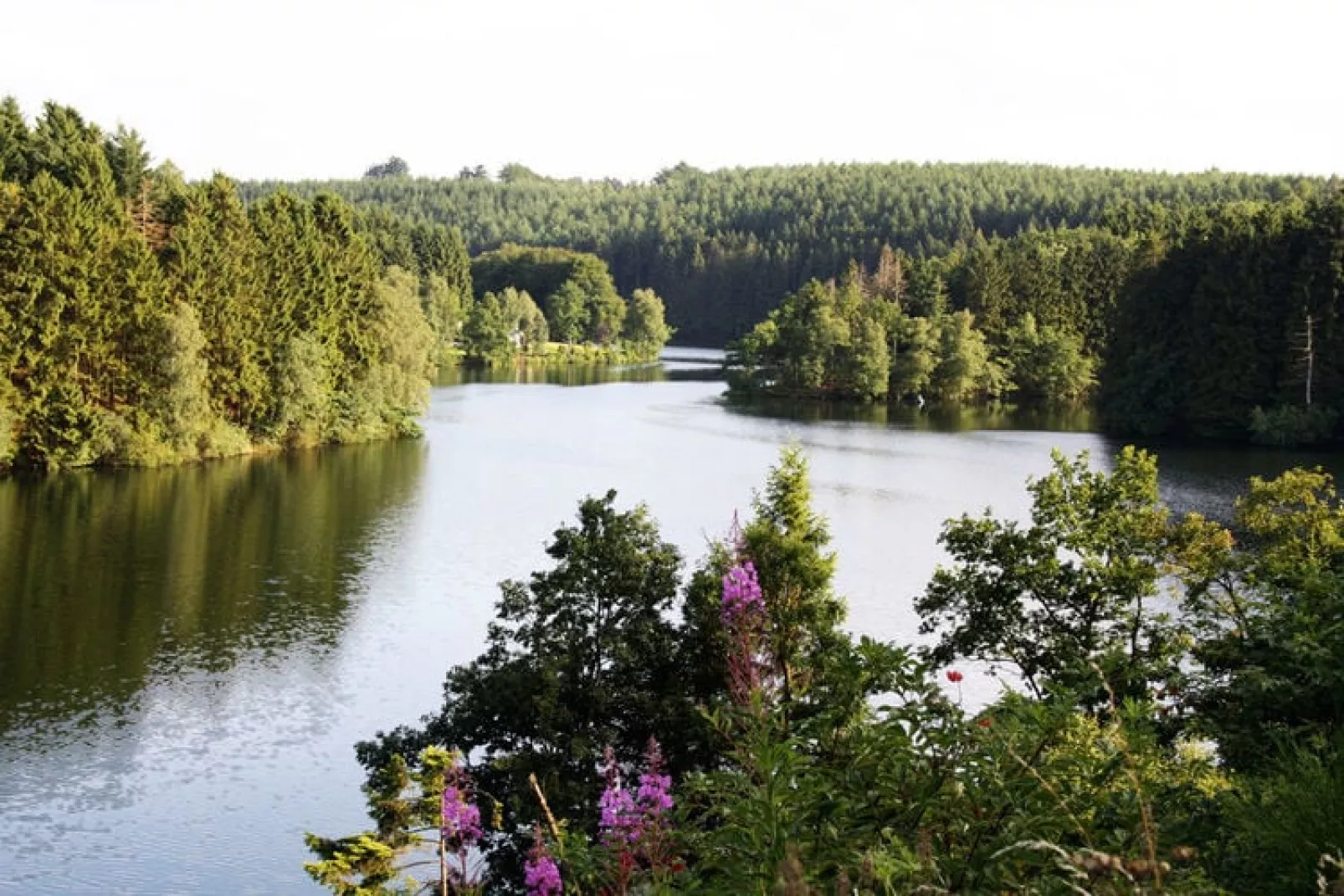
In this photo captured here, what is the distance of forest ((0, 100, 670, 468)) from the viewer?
148ft

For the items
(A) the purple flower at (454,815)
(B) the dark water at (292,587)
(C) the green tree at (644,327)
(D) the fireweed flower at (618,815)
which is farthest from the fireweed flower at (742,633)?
(C) the green tree at (644,327)

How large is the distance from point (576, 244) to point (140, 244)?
15116 centimetres

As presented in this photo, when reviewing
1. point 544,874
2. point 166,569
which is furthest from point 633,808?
point 166,569

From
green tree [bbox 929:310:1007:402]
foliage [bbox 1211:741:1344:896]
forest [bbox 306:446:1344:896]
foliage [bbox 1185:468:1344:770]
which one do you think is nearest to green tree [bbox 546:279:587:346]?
green tree [bbox 929:310:1007:402]

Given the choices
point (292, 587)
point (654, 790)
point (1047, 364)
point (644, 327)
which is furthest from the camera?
point (644, 327)

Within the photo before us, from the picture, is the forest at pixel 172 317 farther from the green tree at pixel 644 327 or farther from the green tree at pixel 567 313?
the green tree at pixel 567 313

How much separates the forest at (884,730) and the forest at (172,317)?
1241 inches

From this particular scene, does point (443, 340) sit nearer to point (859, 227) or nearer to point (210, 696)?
point (859, 227)

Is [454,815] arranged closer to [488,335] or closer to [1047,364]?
[1047,364]

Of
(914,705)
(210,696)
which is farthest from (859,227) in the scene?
(914,705)

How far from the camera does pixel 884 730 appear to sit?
6395 mm

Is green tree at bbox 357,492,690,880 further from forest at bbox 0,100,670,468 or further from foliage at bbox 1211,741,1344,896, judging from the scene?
forest at bbox 0,100,670,468

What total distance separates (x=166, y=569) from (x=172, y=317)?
18.4 metres

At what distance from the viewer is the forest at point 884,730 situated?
5.16 meters
